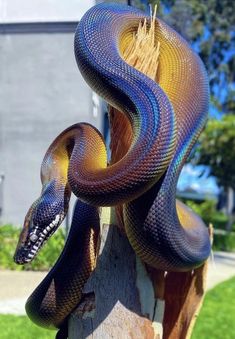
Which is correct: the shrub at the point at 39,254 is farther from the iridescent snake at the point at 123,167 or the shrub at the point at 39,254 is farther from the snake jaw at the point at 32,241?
the snake jaw at the point at 32,241

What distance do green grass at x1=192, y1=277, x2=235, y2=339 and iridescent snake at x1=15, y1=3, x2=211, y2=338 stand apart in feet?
12.6

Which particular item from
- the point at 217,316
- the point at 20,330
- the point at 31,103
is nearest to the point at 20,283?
the point at 20,330

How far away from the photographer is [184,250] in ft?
9.41

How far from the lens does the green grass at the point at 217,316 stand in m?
6.80

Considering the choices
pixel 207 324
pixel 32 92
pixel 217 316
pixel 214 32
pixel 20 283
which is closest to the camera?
pixel 207 324

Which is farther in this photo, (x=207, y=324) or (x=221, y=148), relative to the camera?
(x=221, y=148)

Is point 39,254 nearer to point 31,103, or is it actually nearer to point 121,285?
point 31,103

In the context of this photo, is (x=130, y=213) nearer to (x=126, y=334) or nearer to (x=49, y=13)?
(x=126, y=334)

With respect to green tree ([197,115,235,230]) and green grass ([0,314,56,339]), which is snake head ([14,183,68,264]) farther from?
green tree ([197,115,235,230])

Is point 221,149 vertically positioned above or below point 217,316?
below

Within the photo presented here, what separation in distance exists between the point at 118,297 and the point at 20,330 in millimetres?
3824

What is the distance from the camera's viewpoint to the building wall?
14992 mm

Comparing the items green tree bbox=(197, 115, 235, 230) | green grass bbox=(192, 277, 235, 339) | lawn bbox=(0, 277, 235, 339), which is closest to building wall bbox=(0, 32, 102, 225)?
green tree bbox=(197, 115, 235, 230)

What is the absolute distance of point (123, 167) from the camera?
2453 millimetres
